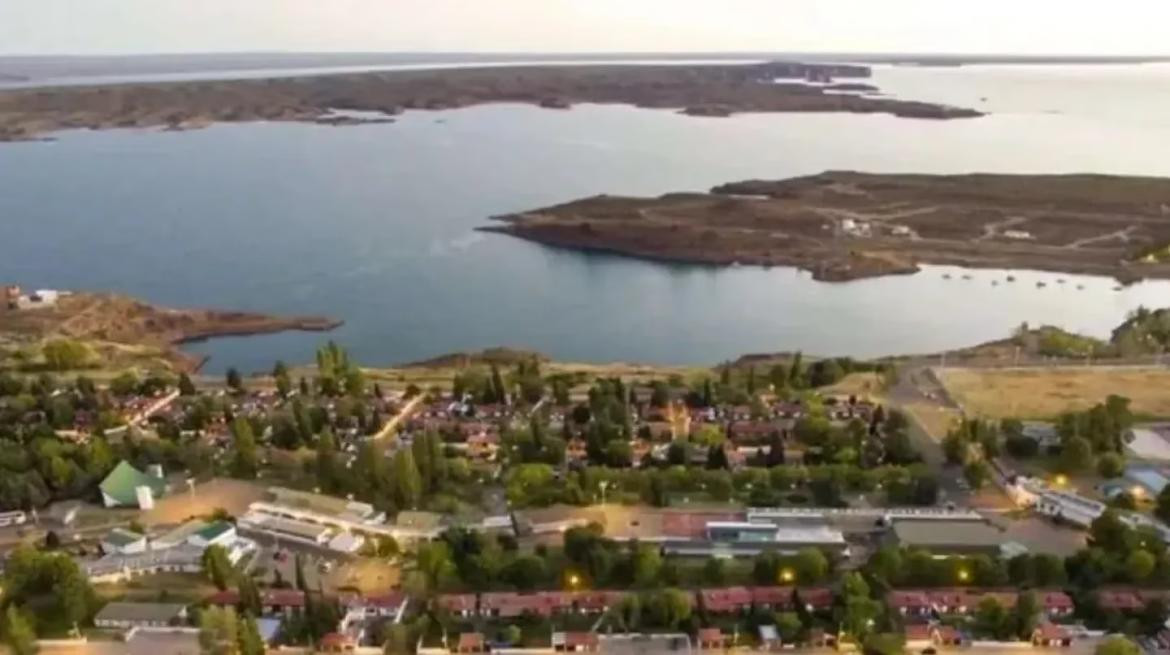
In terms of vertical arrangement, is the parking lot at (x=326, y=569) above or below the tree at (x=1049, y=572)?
below

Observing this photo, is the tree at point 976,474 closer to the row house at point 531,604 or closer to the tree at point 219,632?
the row house at point 531,604

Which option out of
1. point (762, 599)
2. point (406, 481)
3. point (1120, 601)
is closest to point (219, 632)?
point (406, 481)

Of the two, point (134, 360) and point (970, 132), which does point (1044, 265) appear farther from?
point (970, 132)

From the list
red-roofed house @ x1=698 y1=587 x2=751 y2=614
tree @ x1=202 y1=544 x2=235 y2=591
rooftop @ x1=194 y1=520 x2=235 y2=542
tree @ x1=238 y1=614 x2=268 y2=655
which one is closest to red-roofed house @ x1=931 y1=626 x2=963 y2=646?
red-roofed house @ x1=698 y1=587 x2=751 y2=614

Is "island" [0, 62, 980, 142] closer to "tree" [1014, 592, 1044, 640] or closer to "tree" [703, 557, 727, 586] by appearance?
"tree" [703, 557, 727, 586]

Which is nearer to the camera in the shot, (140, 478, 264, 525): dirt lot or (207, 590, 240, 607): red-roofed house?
(207, 590, 240, 607): red-roofed house

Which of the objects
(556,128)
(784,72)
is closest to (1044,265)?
(556,128)


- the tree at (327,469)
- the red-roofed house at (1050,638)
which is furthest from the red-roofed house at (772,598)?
the tree at (327,469)

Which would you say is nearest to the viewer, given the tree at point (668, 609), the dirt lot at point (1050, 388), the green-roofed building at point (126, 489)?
Result: the tree at point (668, 609)
